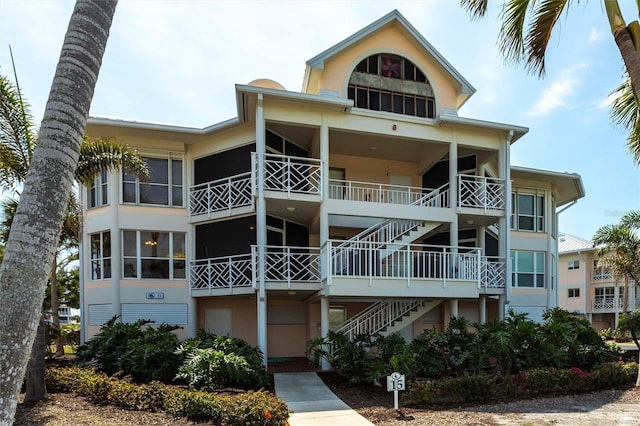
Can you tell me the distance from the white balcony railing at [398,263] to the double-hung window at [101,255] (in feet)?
27.1

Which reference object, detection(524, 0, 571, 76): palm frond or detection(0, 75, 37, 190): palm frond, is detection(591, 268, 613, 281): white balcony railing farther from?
detection(0, 75, 37, 190): palm frond

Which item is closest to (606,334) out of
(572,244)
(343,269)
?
(572,244)

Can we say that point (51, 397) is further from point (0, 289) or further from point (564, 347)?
point (564, 347)

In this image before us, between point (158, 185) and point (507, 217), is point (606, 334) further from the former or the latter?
point (158, 185)

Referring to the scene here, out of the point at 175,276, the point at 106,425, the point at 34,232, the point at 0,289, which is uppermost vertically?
the point at 34,232

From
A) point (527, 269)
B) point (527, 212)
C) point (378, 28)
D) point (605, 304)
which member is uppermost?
point (378, 28)

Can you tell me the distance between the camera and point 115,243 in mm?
14438

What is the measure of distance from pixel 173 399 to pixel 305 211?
7799mm

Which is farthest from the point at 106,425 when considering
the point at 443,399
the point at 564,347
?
the point at 564,347

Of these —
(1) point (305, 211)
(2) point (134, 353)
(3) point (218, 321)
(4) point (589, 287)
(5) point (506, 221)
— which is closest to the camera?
(2) point (134, 353)

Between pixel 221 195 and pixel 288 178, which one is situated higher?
pixel 288 178

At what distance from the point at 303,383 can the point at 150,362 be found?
394 centimetres

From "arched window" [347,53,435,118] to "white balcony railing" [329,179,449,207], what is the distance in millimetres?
2849

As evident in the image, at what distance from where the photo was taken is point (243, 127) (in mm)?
14539
